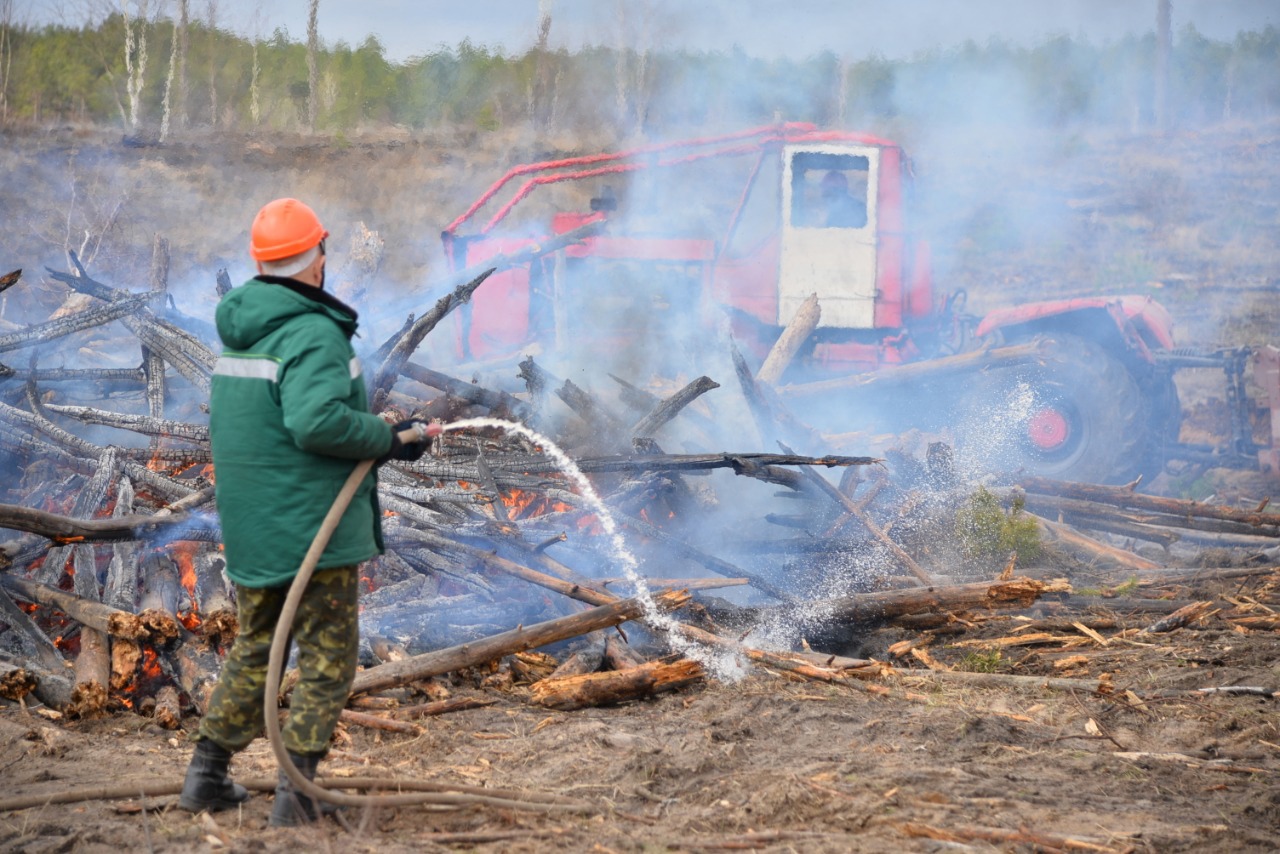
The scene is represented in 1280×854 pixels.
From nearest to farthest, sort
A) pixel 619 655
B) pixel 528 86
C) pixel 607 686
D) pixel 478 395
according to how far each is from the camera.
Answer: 1. pixel 607 686
2. pixel 619 655
3. pixel 478 395
4. pixel 528 86

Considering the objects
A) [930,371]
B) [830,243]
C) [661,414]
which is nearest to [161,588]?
[661,414]

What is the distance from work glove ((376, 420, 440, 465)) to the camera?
11.0ft

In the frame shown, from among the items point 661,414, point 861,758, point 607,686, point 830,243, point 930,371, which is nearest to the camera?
point 861,758

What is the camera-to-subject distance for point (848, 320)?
1100cm

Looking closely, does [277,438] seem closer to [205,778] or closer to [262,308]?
[262,308]

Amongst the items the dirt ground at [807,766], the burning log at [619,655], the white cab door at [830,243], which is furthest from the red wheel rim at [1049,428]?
the burning log at [619,655]

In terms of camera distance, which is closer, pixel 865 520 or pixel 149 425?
pixel 149 425

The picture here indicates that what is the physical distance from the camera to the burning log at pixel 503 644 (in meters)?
4.70

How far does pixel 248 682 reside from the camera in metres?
3.39

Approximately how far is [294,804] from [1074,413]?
30.8 feet

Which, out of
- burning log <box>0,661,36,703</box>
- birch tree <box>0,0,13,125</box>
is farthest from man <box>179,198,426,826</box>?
birch tree <box>0,0,13,125</box>

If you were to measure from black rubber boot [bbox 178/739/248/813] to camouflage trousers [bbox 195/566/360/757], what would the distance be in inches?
1.5

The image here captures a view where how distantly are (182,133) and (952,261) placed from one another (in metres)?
20.8

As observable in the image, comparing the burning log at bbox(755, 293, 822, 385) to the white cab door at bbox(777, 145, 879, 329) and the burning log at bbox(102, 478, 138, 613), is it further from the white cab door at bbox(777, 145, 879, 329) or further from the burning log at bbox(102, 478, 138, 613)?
the burning log at bbox(102, 478, 138, 613)
